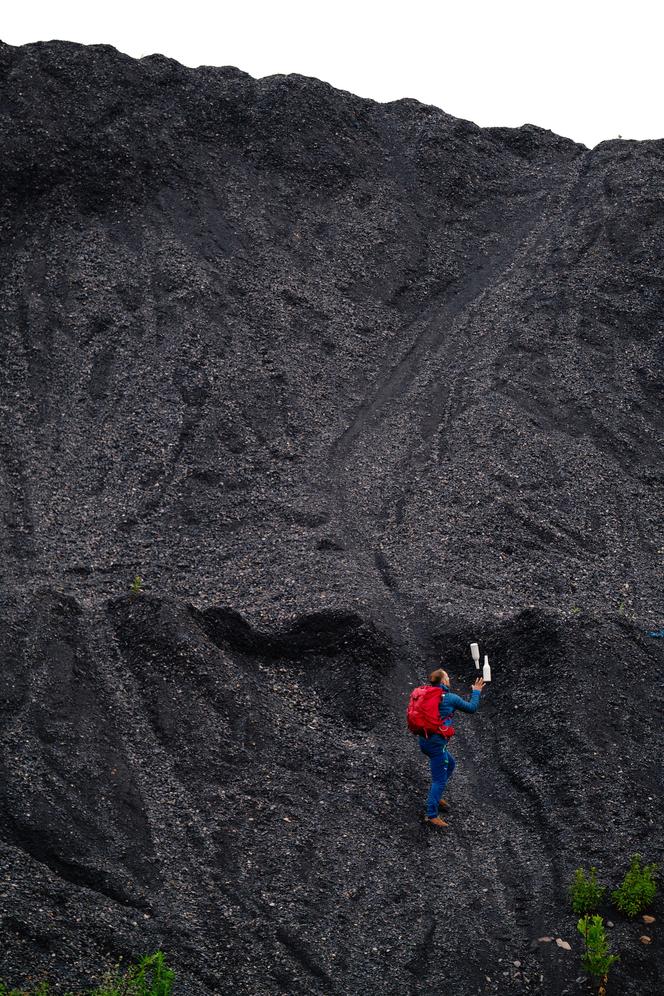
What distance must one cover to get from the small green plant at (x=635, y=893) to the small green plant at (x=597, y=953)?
1.89 ft

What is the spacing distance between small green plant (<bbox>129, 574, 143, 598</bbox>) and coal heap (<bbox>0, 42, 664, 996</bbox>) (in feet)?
0.77

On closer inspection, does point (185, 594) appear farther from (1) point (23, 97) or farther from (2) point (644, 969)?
(1) point (23, 97)

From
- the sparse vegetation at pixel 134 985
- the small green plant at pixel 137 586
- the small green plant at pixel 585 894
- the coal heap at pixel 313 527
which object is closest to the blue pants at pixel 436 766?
the coal heap at pixel 313 527

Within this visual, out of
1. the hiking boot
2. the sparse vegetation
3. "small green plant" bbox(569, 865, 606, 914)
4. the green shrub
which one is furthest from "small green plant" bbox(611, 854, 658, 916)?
the sparse vegetation

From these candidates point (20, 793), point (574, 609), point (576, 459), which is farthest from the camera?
point (576, 459)

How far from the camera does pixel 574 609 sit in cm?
1441

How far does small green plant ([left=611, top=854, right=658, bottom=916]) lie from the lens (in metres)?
10.0

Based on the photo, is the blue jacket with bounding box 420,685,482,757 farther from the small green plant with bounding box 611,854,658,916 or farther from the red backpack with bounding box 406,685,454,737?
the small green plant with bounding box 611,854,658,916

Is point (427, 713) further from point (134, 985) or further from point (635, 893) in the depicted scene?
point (134, 985)

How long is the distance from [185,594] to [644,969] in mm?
7614

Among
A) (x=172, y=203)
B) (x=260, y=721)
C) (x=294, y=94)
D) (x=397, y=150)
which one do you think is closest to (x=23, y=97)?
(x=172, y=203)

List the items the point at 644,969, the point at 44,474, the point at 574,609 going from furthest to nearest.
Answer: the point at 44,474, the point at 574,609, the point at 644,969

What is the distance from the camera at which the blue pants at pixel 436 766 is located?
10750mm

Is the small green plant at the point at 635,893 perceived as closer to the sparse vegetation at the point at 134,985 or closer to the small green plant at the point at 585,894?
the small green plant at the point at 585,894
